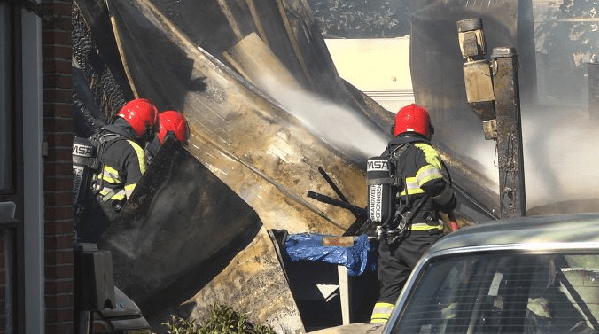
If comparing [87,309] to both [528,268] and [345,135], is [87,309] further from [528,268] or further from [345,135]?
[345,135]

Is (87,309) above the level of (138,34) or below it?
below

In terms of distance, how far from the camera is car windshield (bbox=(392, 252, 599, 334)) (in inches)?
157

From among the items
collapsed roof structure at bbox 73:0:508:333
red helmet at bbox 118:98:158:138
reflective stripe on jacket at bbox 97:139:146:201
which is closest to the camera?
collapsed roof structure at bbox 73:0:508:333

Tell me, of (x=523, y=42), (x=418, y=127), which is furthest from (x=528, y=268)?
(x=523, y=42)

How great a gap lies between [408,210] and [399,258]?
0.36m

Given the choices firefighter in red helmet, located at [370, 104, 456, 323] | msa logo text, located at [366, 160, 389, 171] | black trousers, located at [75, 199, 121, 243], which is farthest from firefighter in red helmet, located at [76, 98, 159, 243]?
firefighter in red helmet, located at [370, 104, 456, 323]

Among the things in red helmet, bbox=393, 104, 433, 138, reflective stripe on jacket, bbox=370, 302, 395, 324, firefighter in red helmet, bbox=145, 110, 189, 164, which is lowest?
reflective stripe on jacket, bbox=370, 302, 395, 324

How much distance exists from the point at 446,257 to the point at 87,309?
207 centimetres

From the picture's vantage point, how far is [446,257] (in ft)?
13.7

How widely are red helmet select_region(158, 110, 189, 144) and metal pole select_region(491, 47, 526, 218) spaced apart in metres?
3.11

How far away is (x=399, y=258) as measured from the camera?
850 centimetres

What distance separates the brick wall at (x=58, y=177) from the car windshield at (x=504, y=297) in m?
2.02

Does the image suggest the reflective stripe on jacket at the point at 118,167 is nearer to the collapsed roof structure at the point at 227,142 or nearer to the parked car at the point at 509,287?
the collapsed roof structure at the point at 227,142

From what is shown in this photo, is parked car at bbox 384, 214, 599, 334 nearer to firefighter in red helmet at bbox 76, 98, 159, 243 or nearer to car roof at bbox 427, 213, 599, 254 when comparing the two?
car roof at bbox 427, 213, 599, 254
